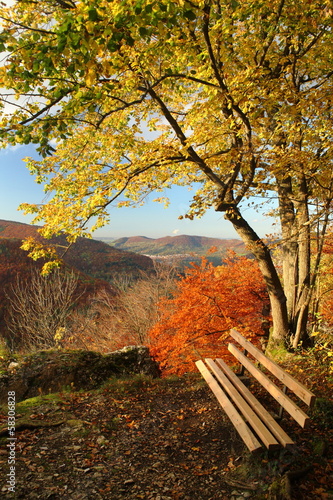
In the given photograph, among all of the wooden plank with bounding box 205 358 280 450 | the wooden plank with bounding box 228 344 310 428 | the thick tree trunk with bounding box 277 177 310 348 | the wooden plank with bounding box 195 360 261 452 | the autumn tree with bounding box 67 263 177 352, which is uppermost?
the thick tree trunk with bounding box 277 177 310 348

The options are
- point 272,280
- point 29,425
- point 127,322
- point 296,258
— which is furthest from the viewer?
point 127,322

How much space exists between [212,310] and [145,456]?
7147 millimetres

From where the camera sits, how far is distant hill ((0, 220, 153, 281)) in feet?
196

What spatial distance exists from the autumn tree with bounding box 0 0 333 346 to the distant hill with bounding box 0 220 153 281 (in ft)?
163

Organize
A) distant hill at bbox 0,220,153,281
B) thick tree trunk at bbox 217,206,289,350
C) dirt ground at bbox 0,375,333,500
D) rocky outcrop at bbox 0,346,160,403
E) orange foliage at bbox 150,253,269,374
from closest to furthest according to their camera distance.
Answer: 1. dirt ground at bbox 0,375,333,500
2. rocky outcrop at bbox 0,346,160,403
3. thick tree trunk at bbox 217,206,289,350
4. orange foliage at bbox 150,253,269,374
5. distant hill at bbox 0,220,153,281

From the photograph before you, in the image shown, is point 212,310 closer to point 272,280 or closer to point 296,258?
point 272,280

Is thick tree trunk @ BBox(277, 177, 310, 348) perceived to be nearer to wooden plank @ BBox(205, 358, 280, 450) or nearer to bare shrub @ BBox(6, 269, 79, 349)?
wooden plank @ BBox(205, 358, 280, 450)

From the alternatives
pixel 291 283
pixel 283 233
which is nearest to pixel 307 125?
pixel 283 233

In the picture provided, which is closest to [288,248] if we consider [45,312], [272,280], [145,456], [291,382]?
[272,280]

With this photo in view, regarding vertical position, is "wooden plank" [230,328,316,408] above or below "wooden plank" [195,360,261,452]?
above

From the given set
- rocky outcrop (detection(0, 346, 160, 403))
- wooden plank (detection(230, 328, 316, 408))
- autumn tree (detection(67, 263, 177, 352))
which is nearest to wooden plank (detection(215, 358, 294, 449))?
wooden plank (detection(230, 328, 316, 408))

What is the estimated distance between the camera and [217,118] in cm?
765

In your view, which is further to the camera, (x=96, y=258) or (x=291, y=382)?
(x=96, y=258)

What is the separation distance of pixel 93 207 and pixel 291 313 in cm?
552
